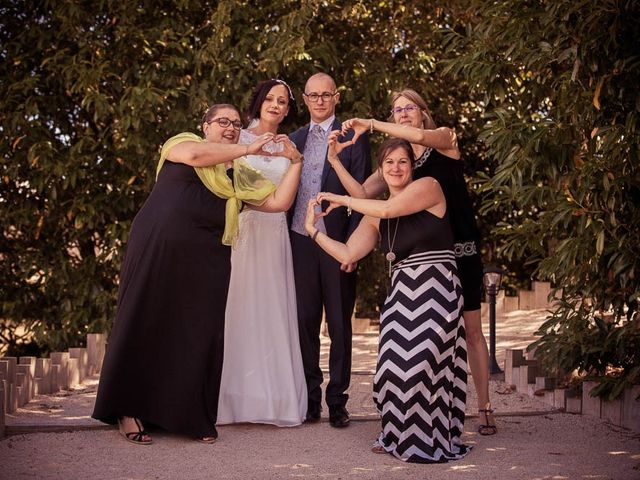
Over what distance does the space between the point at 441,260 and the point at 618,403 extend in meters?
1.54

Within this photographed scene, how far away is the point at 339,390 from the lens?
5.42 meters

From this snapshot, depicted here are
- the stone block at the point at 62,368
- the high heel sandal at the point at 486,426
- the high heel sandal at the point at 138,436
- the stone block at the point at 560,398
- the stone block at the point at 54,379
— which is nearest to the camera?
the high heel sandal at the point at 138,436

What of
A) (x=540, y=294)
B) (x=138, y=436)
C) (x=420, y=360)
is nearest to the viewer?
(x=420, y=360)

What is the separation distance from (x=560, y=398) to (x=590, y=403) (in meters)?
0.26

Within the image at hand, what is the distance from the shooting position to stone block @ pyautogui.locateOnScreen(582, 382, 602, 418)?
579cm

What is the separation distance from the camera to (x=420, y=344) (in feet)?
15.7

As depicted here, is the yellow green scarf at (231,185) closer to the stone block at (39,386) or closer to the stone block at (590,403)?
the stone block at (39,386)

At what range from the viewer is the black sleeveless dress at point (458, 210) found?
5211mm

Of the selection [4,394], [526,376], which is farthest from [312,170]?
[526,376]

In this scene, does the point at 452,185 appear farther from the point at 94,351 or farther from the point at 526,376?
the point at 94,351

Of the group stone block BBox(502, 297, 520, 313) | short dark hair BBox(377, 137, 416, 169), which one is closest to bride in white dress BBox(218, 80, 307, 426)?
short dark hair BBox(377, 137, 416, 169)

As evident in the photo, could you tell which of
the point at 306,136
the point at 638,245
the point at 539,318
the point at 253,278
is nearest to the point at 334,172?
the point at 306,136

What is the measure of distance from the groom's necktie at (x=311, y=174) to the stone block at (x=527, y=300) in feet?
18.8

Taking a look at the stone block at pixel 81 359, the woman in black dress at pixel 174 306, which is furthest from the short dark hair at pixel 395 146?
the stone block at pixel 81 359
